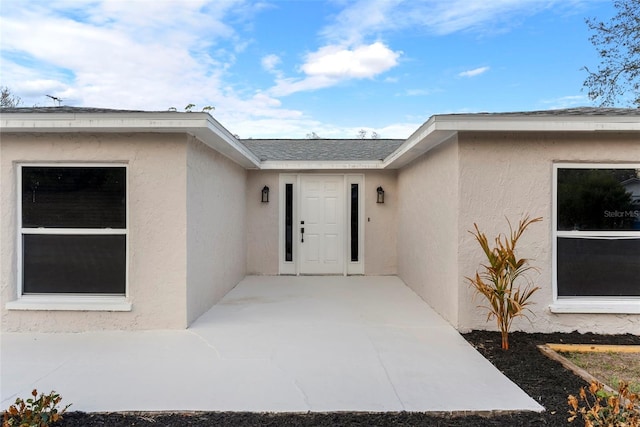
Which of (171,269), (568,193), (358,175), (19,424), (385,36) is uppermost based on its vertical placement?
(385,36)

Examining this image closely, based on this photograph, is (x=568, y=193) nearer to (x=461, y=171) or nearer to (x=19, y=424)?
(x=461, y=171)

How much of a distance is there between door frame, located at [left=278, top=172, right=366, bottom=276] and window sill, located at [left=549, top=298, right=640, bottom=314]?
4.79m

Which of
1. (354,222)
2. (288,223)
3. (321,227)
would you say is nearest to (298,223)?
(288,223)

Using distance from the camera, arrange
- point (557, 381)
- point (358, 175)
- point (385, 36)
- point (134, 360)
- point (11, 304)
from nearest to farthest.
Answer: point (557, 381) < point (134, 360) < point (11, 304) < point (358, 175) < point (385, 36)

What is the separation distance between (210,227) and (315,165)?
11.2 feet

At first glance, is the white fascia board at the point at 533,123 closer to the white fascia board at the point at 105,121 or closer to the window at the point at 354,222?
the white fascia board at the point at 105,121

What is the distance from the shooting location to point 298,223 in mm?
9078

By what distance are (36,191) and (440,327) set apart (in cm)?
571

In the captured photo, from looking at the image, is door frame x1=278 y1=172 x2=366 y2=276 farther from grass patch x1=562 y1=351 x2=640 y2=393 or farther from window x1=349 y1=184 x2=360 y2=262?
grass patch x1=562 y1=351 x2=640 y2=393

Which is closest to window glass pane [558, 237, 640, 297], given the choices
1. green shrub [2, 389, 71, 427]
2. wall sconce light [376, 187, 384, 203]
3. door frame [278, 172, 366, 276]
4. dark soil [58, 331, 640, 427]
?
dark soil [58, 331, 640, 427]

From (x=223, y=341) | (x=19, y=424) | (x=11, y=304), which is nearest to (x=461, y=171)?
(x=223, y=341)

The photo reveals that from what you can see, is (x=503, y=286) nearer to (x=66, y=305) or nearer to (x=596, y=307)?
(x=596, y=307)

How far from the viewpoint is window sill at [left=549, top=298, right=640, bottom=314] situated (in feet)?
15.6

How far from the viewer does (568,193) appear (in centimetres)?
492
